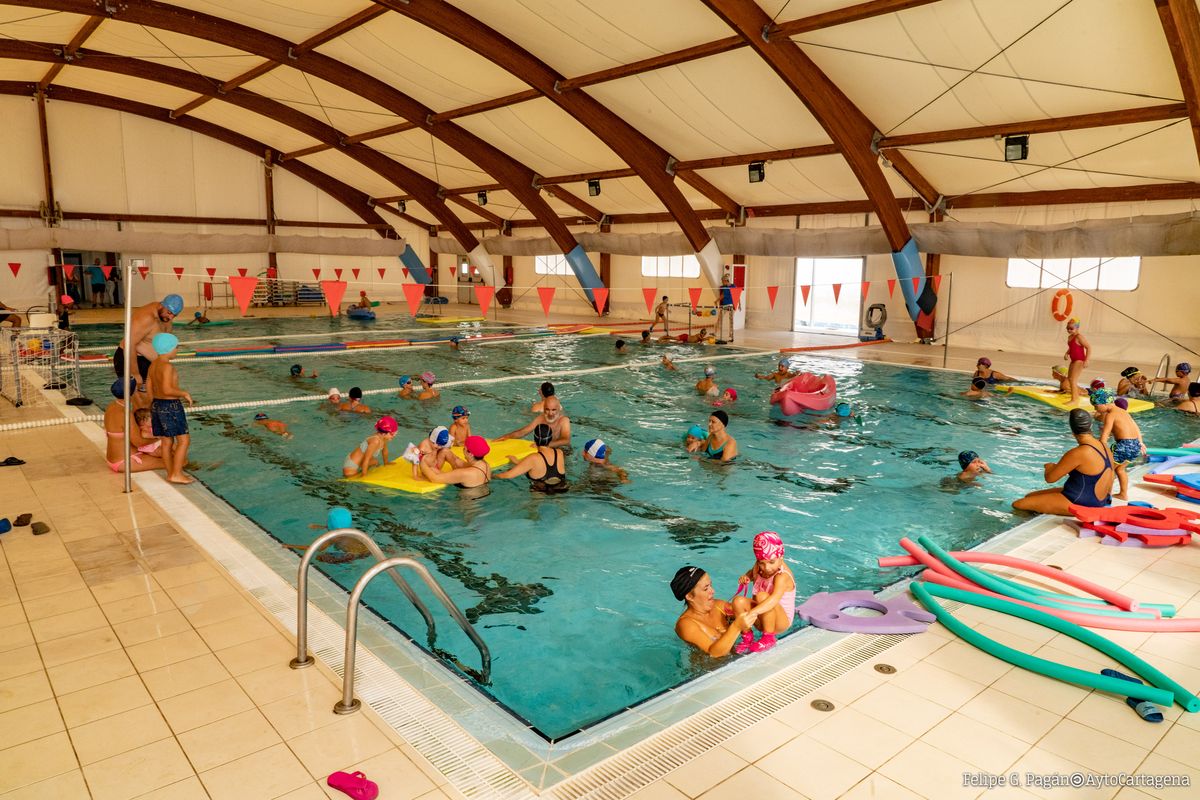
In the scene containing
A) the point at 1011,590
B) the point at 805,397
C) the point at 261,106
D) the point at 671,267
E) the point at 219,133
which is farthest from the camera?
the point at 219,133

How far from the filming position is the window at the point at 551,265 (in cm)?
3114

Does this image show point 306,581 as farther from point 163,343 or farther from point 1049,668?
point 163,343

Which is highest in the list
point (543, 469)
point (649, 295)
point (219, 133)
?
point (219, 133)

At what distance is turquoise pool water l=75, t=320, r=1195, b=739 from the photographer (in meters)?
5.00


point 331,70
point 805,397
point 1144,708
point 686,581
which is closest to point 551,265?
point 331,70

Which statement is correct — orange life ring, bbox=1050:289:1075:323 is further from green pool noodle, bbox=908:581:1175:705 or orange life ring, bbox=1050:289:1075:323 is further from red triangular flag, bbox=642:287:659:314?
green pool noodle, bbox=908:581:1175:705

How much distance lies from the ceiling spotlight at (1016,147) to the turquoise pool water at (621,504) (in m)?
4.61

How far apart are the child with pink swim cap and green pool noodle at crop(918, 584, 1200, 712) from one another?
→ 105 centimetres

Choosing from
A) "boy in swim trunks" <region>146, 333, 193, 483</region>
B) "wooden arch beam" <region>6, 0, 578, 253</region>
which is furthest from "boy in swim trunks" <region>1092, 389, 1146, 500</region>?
"wooden arch beam" <region>6, 0, 578, 253</region>

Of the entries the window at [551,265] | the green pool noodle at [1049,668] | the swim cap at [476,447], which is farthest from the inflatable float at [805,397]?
the window at [551,265]

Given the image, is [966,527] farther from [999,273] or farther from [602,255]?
[602,255]

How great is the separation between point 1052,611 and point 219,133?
3252 centimetres

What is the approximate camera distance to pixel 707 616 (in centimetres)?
456

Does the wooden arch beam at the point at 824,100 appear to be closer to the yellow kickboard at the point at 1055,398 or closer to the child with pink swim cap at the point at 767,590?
the yellow kickboard at the point at 1055,398
